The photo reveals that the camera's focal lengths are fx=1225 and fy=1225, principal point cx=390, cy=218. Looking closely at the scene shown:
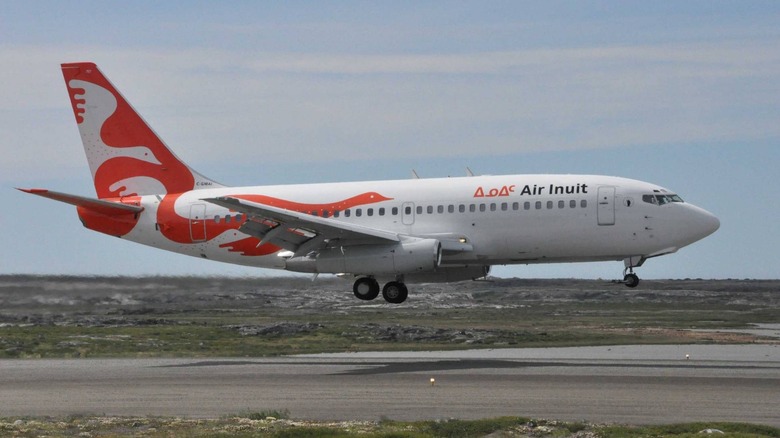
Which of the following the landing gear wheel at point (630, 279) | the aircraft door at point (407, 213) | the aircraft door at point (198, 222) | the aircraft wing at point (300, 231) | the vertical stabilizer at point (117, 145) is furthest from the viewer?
the vertical stabilizer at point (117, 145)

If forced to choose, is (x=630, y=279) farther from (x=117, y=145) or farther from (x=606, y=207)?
(x=117, y=145)

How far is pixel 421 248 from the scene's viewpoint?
48812 millimetres

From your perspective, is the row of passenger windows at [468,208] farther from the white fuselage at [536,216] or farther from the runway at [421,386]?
the runway at [421,386]

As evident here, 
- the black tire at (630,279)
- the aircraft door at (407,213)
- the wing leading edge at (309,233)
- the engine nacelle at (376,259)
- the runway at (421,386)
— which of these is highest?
the aircraft door at (407,213)

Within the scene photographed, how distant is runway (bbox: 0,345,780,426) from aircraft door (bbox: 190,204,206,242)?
5.64 m

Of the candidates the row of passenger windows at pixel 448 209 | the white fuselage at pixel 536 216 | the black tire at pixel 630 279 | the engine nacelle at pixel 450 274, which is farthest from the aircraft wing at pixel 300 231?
the black tire at pixel 630 279

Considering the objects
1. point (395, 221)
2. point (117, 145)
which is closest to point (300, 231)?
point (395, 221)

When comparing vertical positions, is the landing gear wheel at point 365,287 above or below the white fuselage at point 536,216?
below

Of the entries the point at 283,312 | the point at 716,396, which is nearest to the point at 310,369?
the point at 716,396

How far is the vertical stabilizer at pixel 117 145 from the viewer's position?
2231 inches

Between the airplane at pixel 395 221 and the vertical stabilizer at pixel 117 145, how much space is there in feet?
0.26

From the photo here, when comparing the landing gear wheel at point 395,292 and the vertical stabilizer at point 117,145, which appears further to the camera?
the vertical stabilizer at point 117,145

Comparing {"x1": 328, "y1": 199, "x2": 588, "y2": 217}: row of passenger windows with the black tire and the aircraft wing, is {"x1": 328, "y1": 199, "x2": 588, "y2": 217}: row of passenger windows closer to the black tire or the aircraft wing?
the aircraft wing

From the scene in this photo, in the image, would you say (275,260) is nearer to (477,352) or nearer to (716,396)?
(477,352)
